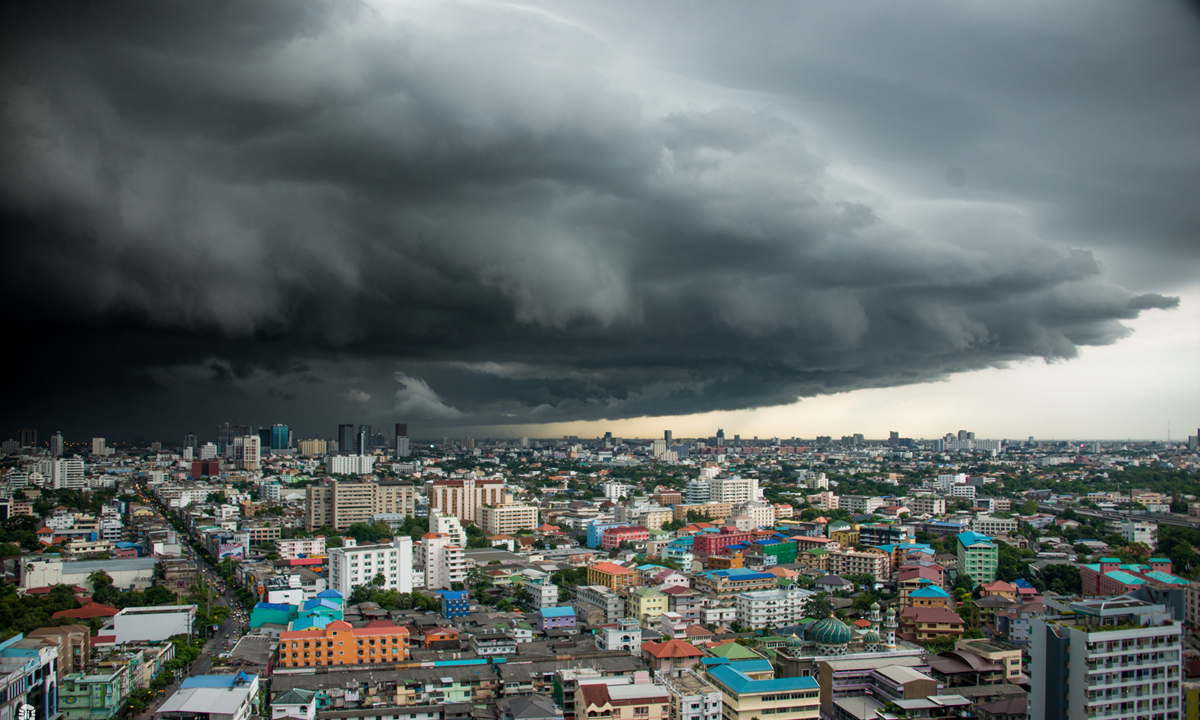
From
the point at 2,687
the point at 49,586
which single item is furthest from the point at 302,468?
the point at 2,687

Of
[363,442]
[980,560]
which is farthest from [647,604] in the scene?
[363,442]

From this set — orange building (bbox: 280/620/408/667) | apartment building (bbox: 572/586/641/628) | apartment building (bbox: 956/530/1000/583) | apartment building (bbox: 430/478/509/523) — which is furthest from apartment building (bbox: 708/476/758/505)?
orange building (bbox: 280/620/408/667)

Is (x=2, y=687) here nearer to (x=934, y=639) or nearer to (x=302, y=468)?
(x=934, y=639)

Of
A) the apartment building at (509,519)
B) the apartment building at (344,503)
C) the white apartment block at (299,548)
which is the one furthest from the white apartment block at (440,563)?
the apartment building at (344,503)

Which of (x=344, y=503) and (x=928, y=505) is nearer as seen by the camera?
(x=344, y=503)

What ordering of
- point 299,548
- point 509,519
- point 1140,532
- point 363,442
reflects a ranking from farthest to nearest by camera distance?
point 363,442
point 509,519
point 299,548
point 1140,532

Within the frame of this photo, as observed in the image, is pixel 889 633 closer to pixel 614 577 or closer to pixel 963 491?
pixel 614 577
